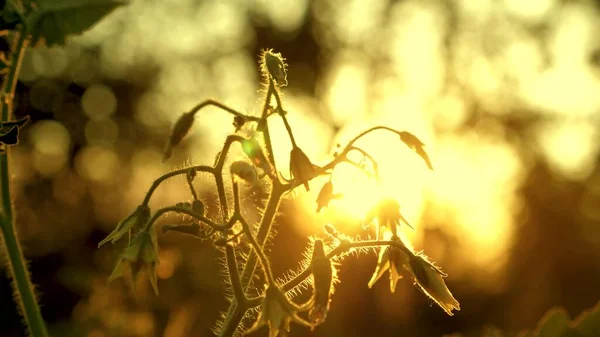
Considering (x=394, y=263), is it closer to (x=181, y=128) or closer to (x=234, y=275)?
(x=234, y=275)

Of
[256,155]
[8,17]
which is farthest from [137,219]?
[8,17]

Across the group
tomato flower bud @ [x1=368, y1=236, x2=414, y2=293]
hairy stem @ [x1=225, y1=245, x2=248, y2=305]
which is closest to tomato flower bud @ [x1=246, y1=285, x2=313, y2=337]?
hairy stem @ [x1=225, y1=245, x2=248, y2=305]

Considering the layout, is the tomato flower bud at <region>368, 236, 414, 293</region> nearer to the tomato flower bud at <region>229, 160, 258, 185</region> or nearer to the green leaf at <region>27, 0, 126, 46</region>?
the tomato flower bud at <region>229, 160, 258, 185</region>

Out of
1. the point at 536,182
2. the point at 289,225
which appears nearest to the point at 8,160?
the point at 289,225

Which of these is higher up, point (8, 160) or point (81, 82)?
point (8, 160)

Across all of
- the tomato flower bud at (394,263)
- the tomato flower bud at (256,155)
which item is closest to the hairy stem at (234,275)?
the tomato flower bud at (256,155)

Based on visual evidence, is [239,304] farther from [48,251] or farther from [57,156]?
[57,156]

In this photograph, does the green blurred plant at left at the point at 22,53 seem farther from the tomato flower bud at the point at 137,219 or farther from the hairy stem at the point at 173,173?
the hairy stem at the point at 173,173
